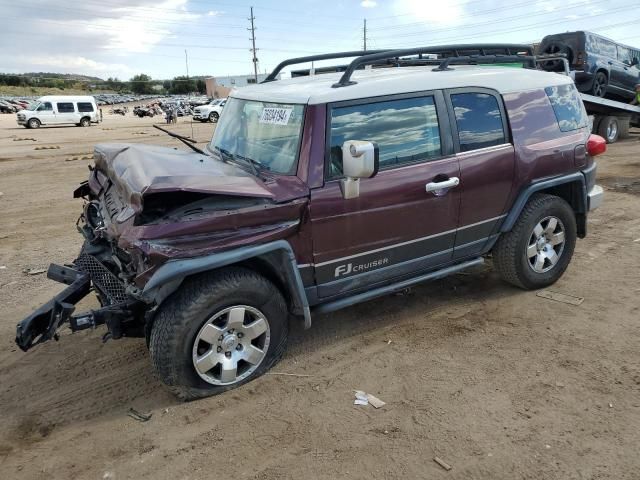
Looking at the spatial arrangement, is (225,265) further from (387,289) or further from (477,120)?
(477,120)

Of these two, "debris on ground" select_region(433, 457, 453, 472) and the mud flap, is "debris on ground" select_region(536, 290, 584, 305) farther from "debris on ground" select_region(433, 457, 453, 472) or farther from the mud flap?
the mud flap

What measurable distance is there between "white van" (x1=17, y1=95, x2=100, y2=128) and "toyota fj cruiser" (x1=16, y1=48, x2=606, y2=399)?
110 ft

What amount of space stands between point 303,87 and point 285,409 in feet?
7.41

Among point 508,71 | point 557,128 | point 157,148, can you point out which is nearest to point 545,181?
point 557,128

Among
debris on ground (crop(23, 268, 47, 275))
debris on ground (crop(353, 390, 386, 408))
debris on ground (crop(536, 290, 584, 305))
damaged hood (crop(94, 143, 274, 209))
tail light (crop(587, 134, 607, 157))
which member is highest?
damaged hood (crop(94, 143, 274, 209))

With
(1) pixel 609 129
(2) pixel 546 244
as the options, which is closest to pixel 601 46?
(1) pixel 609 129

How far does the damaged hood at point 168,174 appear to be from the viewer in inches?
117

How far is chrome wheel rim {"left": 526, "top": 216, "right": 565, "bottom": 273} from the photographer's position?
4.57m

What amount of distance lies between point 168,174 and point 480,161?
238 cm

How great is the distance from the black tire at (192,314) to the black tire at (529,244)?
7.54 feet

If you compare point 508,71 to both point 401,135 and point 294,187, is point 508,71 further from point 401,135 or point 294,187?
point 294,187

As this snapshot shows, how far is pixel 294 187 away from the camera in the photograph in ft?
10.9

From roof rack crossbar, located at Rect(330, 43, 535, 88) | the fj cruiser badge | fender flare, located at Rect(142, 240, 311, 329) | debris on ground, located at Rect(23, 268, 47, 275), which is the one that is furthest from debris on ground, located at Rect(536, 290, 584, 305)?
debris on ground, located at Rect(23, 268, 47, 275)

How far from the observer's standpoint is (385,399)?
10.8 feet
